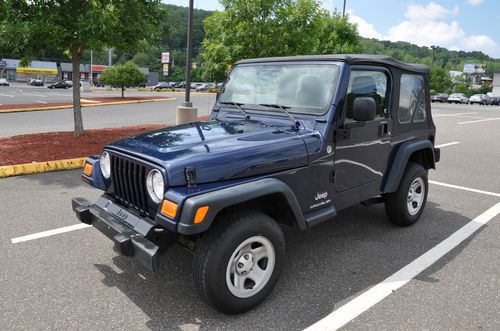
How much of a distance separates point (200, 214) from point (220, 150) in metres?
0.57

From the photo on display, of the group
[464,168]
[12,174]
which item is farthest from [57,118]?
[464,168]

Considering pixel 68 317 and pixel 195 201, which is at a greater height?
pixel 195 201

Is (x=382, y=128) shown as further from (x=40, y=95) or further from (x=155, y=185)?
(x=40, y=95)

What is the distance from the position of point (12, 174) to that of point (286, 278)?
5309mm

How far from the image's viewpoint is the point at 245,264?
9.72 feet

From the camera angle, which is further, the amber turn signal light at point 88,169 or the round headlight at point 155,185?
the amber turn signal light at point 88,169

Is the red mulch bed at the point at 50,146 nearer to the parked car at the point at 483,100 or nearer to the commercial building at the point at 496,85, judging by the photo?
the parked car at the point at 483,100

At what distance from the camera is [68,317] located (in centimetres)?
286

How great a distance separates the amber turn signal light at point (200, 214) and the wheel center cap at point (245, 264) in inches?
21.2

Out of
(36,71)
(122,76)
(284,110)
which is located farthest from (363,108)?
(36,71)

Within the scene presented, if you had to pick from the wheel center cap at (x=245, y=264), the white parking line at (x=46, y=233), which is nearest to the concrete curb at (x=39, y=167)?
the white parking line at (x=46, y=233)

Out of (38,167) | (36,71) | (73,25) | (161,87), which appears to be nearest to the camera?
(38,167)

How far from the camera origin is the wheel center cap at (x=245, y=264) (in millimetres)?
2939

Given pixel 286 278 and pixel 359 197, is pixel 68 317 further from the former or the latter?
pixel 359 197
